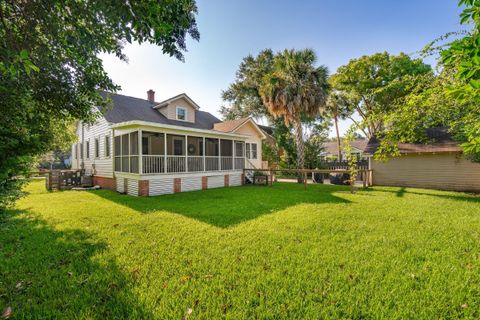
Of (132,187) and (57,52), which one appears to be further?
(132,187)

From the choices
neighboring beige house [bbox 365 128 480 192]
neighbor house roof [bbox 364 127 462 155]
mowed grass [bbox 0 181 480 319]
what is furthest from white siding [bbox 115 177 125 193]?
neighboring beige house [bbox 365 128 480 192]

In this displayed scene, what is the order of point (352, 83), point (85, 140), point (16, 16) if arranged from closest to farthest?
point (16, 16) → point (85, 140) → point (352, 83)

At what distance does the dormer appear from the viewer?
1580 cm

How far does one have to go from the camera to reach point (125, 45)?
519 centimetres

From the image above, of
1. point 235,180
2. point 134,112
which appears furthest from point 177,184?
point 134,112

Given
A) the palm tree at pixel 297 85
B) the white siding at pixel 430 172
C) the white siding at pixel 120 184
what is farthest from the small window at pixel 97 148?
the white siding at pixel 430 172

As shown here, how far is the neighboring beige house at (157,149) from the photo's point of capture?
10.5 metres

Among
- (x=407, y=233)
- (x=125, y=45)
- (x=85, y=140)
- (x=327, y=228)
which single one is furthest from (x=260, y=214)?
(x=85, y=140)

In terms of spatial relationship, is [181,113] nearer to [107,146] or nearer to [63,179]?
[107,146]

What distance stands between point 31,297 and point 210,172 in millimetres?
10409

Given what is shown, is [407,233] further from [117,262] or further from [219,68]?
[219,68]

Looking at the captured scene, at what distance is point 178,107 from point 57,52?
1189 cm

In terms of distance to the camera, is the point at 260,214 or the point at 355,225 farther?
the point at 260,214

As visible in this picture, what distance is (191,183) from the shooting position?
39.5ft
